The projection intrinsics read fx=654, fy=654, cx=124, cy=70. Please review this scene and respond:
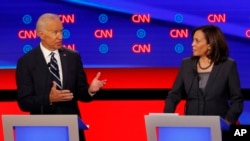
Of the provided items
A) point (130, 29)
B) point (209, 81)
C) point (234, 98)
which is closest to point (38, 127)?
point (209, 81)

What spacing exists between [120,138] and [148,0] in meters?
1.35

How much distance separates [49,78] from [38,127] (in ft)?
3.36

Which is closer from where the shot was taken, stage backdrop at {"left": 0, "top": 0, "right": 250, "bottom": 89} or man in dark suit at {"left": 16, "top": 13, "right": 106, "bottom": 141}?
man in dark suit at {"left": 16, "top": 13, "right": 106, "bottom": 141}

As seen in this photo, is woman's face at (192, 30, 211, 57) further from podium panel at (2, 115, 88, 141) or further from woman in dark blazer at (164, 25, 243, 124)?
podium panel at (2, 115, 88, 141)

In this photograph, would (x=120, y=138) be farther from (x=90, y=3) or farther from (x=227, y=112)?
(x=227, y=112)

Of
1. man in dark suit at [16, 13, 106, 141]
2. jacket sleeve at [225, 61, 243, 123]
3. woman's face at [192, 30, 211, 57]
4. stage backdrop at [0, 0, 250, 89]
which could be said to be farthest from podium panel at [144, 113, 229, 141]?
stage backdrop at [0, 0, 250, 89]

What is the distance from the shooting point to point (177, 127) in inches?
141

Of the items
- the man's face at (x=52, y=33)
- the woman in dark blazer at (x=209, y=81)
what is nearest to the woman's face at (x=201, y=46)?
the woman in dark blazer at (x=209, y=81)

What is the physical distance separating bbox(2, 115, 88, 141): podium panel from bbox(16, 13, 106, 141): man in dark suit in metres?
0.86

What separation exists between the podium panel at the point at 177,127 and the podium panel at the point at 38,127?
1.37 feet

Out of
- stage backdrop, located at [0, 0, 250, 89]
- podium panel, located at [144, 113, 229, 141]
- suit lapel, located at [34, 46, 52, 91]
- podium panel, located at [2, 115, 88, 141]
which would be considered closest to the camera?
podium panel, located at [144, 113, 229, 141]

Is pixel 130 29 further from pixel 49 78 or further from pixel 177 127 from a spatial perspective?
pixel 177 127

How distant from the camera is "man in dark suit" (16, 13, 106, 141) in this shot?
462 cm

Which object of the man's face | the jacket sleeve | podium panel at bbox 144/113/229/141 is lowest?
podium panel at bbox 144/113/229/141
